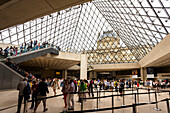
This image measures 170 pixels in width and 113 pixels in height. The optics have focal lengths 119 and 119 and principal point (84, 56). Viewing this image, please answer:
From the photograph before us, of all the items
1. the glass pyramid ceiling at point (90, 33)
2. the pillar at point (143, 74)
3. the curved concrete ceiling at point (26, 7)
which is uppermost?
the glass pyramid ceiling at point (90, 33)

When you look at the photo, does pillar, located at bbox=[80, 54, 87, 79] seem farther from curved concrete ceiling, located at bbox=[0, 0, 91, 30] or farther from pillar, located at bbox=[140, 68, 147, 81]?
curved concrete ceiling, located at bbox=[0, 0, 91, 30]

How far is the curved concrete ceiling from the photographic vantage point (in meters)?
3.45

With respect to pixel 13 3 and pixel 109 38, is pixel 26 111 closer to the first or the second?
pixel 13 3

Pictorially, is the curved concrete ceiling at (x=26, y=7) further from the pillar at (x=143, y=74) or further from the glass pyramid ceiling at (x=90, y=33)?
the pillar at (x=143, y=74)

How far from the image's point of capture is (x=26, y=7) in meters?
3.73

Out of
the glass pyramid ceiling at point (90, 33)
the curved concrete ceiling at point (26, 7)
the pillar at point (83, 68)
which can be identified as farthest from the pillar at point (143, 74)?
the curved concrete ceiling at point (26, 7)

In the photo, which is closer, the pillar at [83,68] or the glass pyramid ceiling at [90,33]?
the glass pyramid ceiling at [90,33]

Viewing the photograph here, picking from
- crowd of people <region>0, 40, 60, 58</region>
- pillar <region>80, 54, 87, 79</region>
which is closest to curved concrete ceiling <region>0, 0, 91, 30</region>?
crowd of people <region>0, 40, 60, 58</region>

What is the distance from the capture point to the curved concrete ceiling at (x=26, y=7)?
136 inches

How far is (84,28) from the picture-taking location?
44844 mm

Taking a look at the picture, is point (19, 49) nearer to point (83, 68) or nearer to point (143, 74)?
point (83, 68)

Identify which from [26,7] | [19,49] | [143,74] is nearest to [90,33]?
[143,74]

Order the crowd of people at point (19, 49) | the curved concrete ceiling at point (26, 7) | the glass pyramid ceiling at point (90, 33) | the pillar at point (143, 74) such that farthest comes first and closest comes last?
the pillar at point (143, 74) < the glass pyramid ceiling at point (90, 33) < the crowd of people at point (19, 49) < the curved concrete ceiling at point (26, 7)

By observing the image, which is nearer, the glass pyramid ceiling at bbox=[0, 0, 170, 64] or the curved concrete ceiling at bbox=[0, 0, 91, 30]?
the curved concrete ceiling at bbox=[0, 0, 91, 30]
